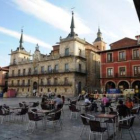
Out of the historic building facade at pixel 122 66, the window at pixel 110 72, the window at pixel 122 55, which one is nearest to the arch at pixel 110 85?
the historic building facade at pixel 122 66

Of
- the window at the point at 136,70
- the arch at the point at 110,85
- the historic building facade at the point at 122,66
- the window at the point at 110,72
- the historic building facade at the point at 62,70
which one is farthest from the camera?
the historic building facade at the point at 62,70

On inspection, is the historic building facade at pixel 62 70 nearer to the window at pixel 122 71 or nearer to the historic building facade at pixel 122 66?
the historic building facade at pixel 122 66


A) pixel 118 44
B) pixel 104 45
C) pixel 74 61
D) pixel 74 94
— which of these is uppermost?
pixel 104 45

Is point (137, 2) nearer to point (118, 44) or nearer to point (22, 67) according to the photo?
point (118, 44)

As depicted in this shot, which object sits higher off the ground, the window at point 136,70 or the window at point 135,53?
the window at point 135,53

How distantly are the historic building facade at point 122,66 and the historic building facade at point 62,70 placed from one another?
23.4 ft

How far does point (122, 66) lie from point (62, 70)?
47.4ft

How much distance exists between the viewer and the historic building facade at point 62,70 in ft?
136

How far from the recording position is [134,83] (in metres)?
33.3

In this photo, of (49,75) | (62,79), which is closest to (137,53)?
(62,79)

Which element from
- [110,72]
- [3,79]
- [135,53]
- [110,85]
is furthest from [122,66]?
[3,79]

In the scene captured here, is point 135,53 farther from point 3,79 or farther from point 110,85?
point 3,79

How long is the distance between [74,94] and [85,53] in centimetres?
1156

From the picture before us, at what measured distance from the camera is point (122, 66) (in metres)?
34.4
